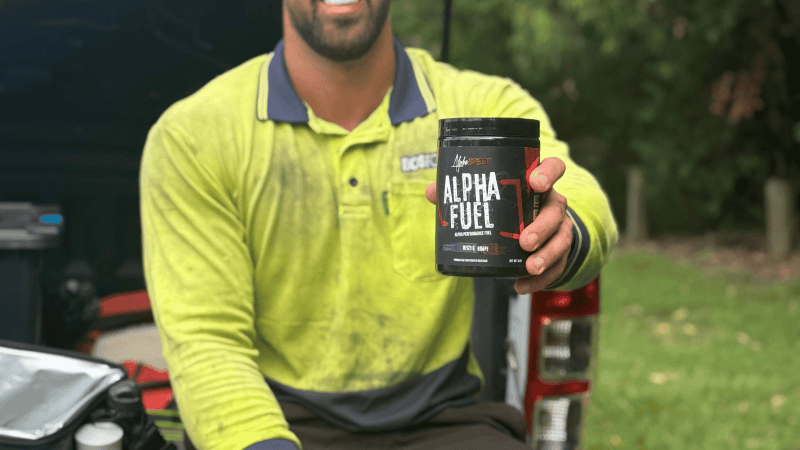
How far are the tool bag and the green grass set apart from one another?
363 centimetres

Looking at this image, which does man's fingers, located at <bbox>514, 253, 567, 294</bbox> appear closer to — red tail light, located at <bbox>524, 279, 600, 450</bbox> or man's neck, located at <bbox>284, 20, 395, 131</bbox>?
man's neck, located at <bbox>284, 20, 395, 131</bbox>

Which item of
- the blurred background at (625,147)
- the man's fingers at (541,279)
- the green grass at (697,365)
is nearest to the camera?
the man's fingers at (541,279)

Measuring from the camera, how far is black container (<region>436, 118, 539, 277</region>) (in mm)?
1436

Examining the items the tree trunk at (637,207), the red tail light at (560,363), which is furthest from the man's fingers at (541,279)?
the tree trunk at (637,207)

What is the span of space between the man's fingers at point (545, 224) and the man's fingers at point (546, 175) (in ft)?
0.12

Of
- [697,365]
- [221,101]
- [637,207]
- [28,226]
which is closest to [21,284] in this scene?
[28,226]

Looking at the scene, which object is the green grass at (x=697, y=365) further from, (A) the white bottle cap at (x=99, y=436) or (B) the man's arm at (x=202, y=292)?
(A) the white bottle cap at (x=99, y=436)

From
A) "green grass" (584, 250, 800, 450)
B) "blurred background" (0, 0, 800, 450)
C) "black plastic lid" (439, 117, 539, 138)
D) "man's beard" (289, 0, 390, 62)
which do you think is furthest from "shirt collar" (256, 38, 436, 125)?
"green grass" (584, 250, 800, 450)

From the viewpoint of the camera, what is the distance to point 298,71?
6.91 feet

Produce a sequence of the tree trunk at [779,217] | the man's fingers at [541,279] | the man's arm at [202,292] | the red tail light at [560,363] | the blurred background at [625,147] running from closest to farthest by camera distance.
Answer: the man's fingers at [541,279], the man's arm at [202,292], the red tail light at [560,363], the blurred background at [625,147], the tree trunk at [779,217]

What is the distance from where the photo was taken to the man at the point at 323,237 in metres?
1.96

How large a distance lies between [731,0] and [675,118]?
9.49ft

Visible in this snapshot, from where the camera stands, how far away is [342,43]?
2.01 metres

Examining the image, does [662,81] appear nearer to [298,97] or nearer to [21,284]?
[298,97]
